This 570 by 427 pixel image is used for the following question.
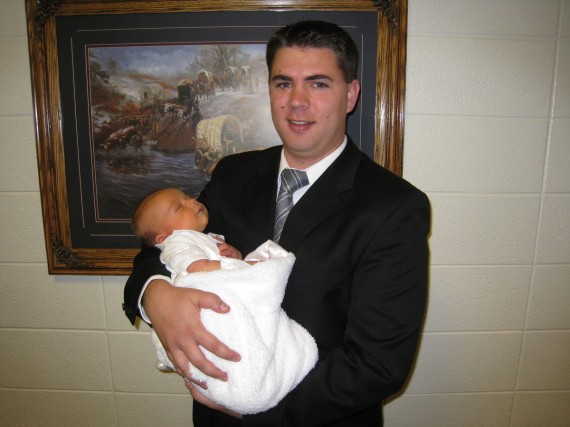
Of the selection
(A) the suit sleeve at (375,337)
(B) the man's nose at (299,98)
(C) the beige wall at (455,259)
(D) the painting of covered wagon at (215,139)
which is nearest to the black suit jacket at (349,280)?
(A) the suit sleeve at (375,337)

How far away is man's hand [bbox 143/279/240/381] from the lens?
34.0 inches

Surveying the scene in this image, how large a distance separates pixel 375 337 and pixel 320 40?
3.03ft

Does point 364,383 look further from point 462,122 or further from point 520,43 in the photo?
point 520,43

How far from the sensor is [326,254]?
1.03 m

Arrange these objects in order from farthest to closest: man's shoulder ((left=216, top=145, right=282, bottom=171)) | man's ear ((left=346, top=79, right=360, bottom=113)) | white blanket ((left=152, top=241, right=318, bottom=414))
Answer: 1. man's shoulder ((left=216, top=145, right=282, bottom=171))
2. man's ear ((left=346, top=79, right=360, bottom=113))
3. white blanket ((left=152, top=241, right=318, bottom=414))

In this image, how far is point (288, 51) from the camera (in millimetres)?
1127

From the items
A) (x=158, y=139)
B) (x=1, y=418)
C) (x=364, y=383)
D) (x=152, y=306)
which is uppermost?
(x=158, y=139)

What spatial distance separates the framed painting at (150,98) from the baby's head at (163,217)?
0.42 metres

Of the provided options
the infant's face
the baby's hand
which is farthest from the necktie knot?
the infant's face

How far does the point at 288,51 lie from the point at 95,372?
1835 mm

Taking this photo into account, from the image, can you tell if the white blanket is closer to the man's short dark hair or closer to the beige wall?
the man's short dark hair

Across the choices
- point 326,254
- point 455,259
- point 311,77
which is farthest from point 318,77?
point 455,259

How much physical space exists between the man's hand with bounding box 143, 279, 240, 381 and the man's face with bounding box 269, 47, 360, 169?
577 millimetres

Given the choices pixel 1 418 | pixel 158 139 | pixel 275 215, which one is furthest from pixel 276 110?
pixel 1 418
